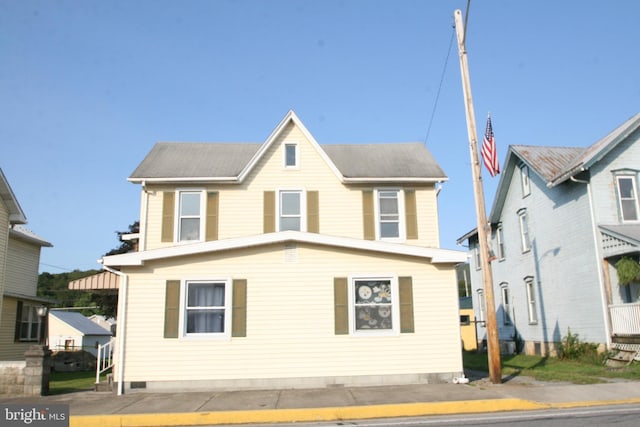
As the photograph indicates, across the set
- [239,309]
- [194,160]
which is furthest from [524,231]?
[239,309]

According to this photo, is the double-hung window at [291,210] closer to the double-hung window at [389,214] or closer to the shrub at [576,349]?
the double-hung window at [389,214]

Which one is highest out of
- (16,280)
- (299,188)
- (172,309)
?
(299,188)

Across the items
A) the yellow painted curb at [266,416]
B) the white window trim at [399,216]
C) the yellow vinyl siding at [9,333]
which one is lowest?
the yellow painted curb at [266,416]

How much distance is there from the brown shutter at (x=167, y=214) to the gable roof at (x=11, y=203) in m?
7.34

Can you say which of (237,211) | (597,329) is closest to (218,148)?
(237,211)

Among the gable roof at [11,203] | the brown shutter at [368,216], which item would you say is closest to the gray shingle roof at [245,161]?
the brown shutter at [368,216]

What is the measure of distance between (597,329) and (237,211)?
1345 centimetres

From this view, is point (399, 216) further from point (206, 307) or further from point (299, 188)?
point (206, 307)

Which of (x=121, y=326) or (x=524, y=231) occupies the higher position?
(x=524, y=231)

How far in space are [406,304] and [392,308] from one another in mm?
387

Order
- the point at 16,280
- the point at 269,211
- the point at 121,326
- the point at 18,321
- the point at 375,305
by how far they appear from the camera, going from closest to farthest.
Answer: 1. the point at 121,326
2. the point at 375,305
3. the point at 269,211
4. the point at 18,321
5. the point at 16,280

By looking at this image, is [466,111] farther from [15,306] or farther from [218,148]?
[15,306]

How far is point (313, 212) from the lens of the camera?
61.4 feet

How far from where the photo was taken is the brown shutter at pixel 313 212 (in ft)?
60.8
